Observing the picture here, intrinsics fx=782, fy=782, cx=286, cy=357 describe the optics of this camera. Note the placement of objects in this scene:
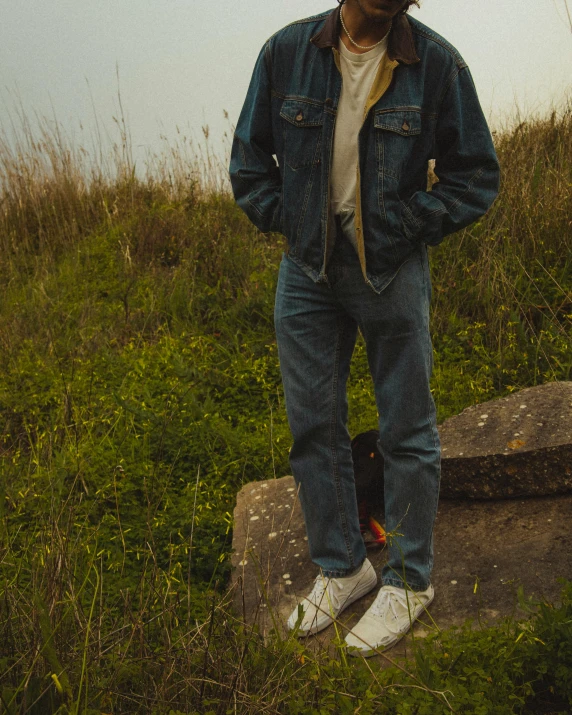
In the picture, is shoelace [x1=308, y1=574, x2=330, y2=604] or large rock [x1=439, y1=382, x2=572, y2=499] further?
large rock [x1=439, y1=382, x2=572, y2=499]

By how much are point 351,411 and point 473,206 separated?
220 centimetres

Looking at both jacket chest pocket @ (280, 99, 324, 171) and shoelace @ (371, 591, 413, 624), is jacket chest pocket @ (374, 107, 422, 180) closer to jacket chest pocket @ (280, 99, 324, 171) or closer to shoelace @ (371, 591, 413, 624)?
jacket chest pocket @ (280, 99, 324, 171)

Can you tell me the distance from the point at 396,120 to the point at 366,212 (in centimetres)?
33

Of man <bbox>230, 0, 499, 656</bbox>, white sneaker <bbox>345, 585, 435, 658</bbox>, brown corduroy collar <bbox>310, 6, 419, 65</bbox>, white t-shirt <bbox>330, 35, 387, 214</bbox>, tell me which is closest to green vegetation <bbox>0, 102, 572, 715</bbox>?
white sneaker <bbox>345, 585, 435, 658</bbox>

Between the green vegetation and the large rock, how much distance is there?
2.60 ft

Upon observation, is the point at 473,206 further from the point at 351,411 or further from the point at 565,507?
the point at 351,411

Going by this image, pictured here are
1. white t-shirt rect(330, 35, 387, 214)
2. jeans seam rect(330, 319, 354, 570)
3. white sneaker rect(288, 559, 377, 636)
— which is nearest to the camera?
white t-shirt rect(330, 35, 387, 214)

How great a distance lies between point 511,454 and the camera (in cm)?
371

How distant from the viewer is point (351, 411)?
486cm

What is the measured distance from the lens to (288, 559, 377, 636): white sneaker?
3.13 metres

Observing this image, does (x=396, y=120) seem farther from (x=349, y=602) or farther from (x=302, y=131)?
(x=349, y=602)

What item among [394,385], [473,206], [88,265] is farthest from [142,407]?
[88,265]

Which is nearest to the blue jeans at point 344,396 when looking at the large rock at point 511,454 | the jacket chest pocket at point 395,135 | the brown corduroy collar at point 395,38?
the jacket chest pocket at point 395,135

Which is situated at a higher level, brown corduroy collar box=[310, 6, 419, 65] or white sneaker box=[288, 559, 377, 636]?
brown corduroy collar box=[310, 6, 419, 65]
